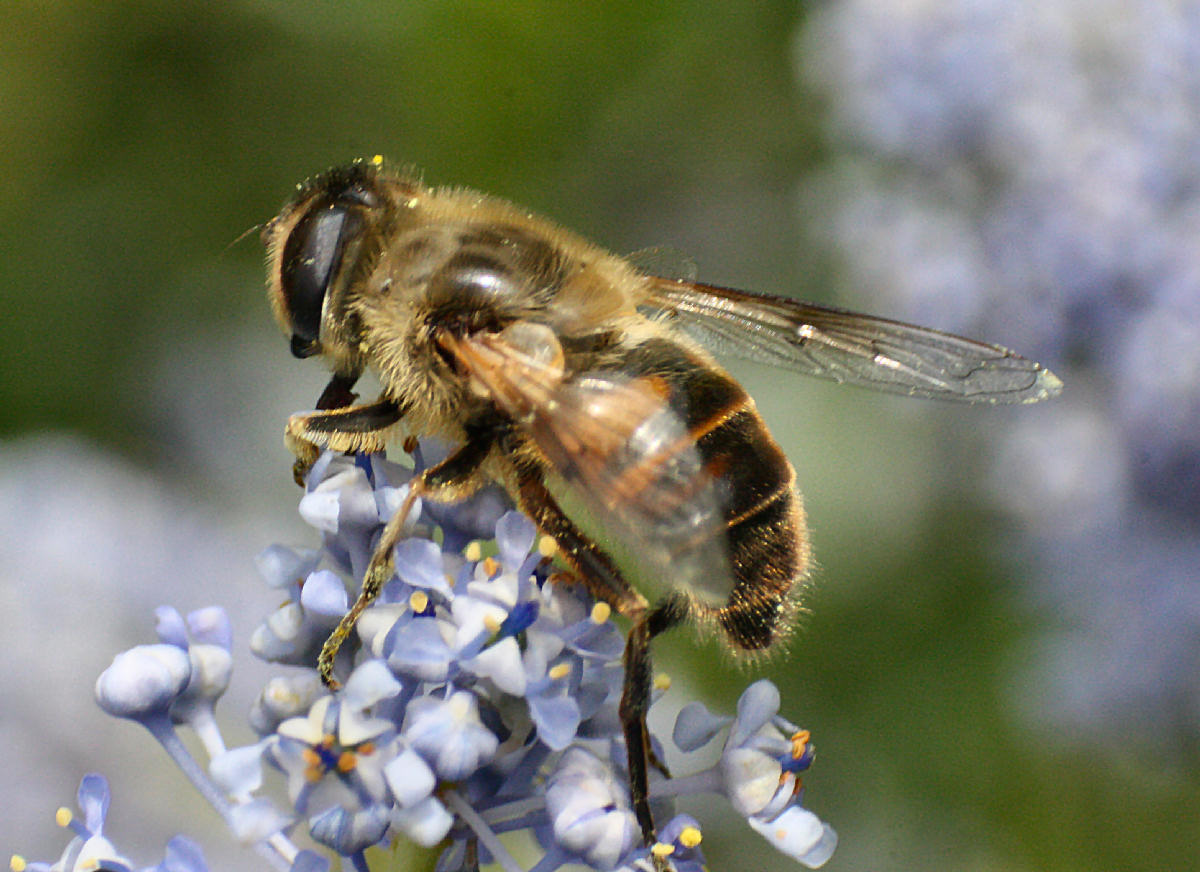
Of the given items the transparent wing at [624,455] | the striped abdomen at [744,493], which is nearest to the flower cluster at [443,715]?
the transparent wing at [624,455]

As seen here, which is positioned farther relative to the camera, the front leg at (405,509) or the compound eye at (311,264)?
the compound eye at (311,264)

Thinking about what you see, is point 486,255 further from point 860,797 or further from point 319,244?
point 860,797

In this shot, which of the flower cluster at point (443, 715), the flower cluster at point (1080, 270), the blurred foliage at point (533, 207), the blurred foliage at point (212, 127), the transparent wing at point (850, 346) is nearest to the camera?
the flower cluster at point (443, 715)

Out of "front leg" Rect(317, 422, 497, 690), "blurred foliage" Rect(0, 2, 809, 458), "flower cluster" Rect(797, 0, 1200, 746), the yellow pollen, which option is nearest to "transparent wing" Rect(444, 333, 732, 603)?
"front leg" Rect(317, 422, 497, 690)

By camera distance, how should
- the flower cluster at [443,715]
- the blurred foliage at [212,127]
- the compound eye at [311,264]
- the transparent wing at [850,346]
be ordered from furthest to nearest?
the blurred foliage at [212,127], the transparent wing at [850,346], the compound eye at [311,264], the flower cluster at [443,715]

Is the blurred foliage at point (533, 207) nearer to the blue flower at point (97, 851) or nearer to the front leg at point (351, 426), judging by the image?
the front leg at point (351, 426)

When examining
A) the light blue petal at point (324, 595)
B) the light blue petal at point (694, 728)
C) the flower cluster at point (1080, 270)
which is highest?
the flower cluster at point (1080, 270)
